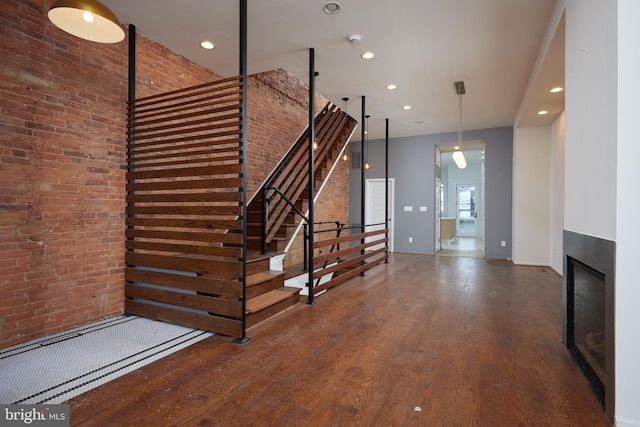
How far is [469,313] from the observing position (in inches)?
146

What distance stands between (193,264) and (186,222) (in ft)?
1.36

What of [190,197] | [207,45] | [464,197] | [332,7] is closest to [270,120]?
[207,45]

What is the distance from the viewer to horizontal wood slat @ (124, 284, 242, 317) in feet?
9.68

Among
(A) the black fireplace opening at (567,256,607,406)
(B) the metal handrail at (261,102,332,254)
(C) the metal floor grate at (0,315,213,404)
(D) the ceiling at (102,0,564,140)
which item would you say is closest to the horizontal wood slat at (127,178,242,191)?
(C) the metal floor grate at (0,315,213,404)

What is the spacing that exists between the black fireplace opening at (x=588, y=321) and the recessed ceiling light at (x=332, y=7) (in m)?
3.07

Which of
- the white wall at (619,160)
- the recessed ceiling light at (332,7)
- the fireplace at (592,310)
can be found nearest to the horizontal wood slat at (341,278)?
the fireplace at (592,310)

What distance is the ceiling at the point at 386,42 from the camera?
3.29 metres

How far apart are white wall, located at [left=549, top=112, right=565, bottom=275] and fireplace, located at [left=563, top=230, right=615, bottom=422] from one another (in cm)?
379

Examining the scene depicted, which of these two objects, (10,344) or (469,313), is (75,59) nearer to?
(10,344)

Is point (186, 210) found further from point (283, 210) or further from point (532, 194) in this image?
point (532, 194)

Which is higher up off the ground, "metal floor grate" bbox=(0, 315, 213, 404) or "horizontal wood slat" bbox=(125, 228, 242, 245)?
"horizontal wood slat" bbox=(125, 228, 242, 245)

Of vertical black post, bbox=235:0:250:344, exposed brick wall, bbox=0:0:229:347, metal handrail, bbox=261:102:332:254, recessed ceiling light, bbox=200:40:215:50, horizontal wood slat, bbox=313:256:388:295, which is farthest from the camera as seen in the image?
metal handrail, bbox=261:102:332:254

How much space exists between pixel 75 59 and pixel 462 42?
4089 mm

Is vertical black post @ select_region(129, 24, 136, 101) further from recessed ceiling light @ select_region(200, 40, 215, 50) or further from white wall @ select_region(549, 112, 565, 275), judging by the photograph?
white wall @ select_region(549, 112, 565, 275)
